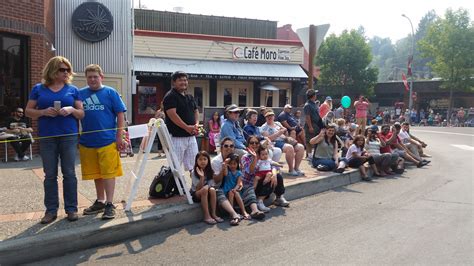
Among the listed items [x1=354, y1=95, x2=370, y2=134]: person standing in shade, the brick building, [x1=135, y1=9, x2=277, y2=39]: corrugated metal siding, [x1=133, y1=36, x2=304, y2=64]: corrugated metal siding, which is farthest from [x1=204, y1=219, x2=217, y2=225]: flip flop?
[x1=135, y1=9, x2=277, y2=39]: corrugated metal siding

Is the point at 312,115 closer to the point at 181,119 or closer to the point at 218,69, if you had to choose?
the point at 181,119

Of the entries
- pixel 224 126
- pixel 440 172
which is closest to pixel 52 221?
pixel 224 126

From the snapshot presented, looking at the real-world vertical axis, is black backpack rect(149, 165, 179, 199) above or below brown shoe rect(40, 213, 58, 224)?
above

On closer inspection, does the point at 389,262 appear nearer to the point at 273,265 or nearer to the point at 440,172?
the point at 273,265

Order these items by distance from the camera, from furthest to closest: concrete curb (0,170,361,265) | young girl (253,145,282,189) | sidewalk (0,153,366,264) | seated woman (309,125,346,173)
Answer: seated woman (309,125,346,173), young girl (253,145,282,189), sidewalk (0,153,366,264), concrete curb (0,170,361,265)

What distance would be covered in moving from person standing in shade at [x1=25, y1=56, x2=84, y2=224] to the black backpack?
1311 millimetres

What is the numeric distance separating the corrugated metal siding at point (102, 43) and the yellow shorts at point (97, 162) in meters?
9.30

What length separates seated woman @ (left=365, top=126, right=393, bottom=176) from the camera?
9.38 m

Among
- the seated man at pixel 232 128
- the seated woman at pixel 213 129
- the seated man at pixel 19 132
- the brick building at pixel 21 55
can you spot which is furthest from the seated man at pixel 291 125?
the brick building at pixel 21 55

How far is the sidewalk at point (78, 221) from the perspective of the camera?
4168 mm

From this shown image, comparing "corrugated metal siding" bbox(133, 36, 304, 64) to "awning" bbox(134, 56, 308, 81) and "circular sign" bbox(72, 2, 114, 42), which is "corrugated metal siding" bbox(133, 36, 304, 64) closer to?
"awning" bbox(134, 56, 308, 81)

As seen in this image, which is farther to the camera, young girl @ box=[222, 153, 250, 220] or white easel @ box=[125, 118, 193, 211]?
young girl @ box=[222, 153, 250, 220]

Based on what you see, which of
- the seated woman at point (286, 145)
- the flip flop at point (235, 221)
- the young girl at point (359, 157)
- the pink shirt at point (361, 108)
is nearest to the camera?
the flip flop at point (235, 221)

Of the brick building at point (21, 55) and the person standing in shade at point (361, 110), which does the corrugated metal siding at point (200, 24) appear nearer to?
the person standing in shade at point (361, 110)
